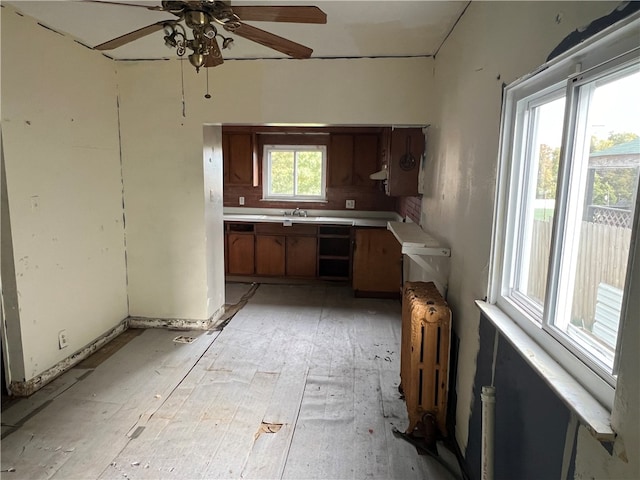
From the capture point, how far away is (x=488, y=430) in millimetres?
1494

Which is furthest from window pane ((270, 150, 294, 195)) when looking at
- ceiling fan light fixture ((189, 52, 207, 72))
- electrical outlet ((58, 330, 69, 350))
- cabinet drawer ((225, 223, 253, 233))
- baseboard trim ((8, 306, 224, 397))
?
ceiling fan light fixture ((189, 52, 207, 72))

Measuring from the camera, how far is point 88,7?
7.28ft

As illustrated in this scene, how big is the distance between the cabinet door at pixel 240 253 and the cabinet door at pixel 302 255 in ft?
1.70

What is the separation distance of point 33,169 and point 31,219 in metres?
0.32

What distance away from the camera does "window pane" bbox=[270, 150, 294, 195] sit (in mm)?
5559

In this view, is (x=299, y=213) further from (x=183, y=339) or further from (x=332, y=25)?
(x=332, y=25)

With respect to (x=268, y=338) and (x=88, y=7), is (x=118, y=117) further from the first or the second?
(x=268, y=338)

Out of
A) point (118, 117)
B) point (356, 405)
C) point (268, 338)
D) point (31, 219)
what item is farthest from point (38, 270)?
point (356, 405)

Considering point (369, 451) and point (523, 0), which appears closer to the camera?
point (523, 0)

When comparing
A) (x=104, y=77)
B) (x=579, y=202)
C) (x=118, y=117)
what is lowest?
(x=579, y=202)

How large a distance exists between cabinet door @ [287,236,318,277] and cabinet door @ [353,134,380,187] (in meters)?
1.10

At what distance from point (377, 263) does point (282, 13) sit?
332cm

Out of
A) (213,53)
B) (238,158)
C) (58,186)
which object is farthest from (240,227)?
(213,53)

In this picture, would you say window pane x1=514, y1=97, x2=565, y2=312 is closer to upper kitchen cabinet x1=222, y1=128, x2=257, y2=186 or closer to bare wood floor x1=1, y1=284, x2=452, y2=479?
bare wood floor x1=1, y1=284, x2=452, y2=479
